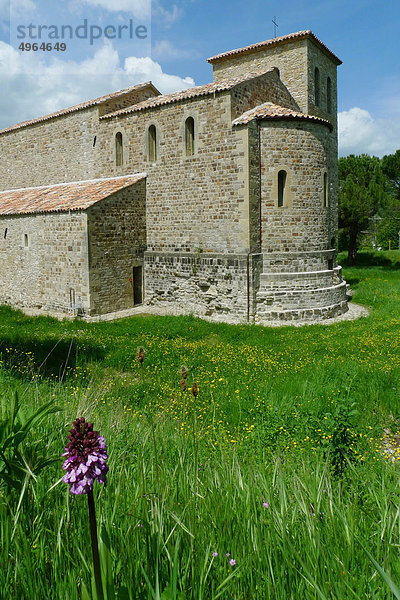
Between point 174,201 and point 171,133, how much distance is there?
2.55 meters

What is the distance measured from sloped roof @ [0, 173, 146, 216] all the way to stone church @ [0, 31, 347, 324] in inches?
4.5

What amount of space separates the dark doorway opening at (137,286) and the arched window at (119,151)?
4821 mm

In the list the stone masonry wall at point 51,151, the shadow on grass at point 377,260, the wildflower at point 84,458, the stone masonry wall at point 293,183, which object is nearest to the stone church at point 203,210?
the stone masonry wall at point 293,183

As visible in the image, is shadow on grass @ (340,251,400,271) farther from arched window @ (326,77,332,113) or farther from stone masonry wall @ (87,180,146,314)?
stone masonry wall @ (87,180,146,314)

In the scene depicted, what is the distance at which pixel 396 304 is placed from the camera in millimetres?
17688

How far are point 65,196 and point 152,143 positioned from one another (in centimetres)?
422

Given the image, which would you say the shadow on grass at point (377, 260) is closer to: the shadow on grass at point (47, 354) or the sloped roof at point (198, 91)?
the sloped roof at point (198, 91)

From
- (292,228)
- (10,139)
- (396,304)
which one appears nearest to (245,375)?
(292,228)

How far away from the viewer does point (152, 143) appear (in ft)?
59.2

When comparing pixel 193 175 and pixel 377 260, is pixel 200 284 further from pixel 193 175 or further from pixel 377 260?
pixel 377 260

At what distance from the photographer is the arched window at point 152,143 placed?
17.9 metres

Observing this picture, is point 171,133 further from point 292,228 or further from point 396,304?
point 396,304

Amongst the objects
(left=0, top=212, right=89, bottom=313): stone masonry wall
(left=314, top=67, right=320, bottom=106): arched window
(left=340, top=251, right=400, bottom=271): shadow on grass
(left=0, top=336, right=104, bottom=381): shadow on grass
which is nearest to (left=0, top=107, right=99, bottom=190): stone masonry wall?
(left=0, top=212, right=89, bottom=313): stone masonry wall

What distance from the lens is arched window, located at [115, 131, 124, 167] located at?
19.2m
